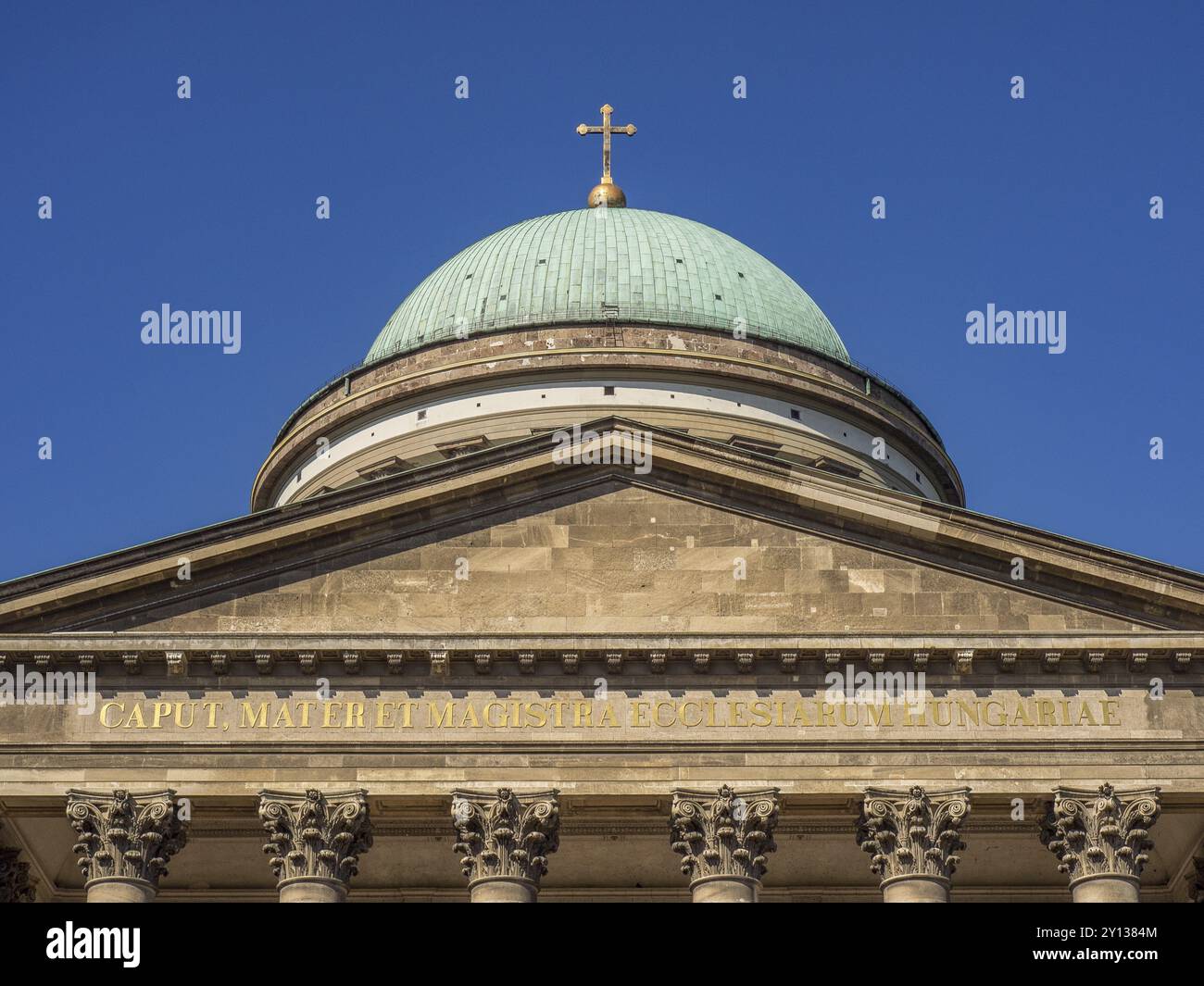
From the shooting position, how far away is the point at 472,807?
4244 centimetres

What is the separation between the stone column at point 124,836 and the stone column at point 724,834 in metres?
8.69

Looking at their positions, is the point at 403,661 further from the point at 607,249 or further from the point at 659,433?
the point at 607,249

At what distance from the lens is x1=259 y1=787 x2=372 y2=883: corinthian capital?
42156 mm

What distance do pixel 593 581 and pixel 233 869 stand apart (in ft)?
30.7

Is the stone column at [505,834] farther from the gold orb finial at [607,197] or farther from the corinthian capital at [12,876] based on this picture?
the gold orb finial at [607,197]

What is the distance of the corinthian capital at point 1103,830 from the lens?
42.2 meters

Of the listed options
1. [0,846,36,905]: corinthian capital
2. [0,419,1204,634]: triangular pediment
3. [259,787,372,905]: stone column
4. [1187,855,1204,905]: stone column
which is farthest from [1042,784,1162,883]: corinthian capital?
[0,846,36,905]: corinthian capital

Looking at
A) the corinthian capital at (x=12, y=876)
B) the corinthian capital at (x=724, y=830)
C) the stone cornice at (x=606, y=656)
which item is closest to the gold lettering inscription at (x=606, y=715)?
the stone cornice at (x=606, y=656)

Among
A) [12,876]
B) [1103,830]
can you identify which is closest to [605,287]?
[12,876]

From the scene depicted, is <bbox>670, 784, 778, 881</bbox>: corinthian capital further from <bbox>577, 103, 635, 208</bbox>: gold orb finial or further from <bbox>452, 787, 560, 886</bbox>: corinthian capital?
<bbox>577, 103, 635, 208</bbox>: gold orb finial

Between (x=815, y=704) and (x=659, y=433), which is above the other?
(x=659, y=433)

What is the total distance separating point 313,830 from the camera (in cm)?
4228

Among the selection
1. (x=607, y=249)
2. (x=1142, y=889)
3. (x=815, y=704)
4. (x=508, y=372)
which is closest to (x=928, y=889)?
(x=815, y=704)

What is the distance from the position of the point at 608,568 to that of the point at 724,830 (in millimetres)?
5362
